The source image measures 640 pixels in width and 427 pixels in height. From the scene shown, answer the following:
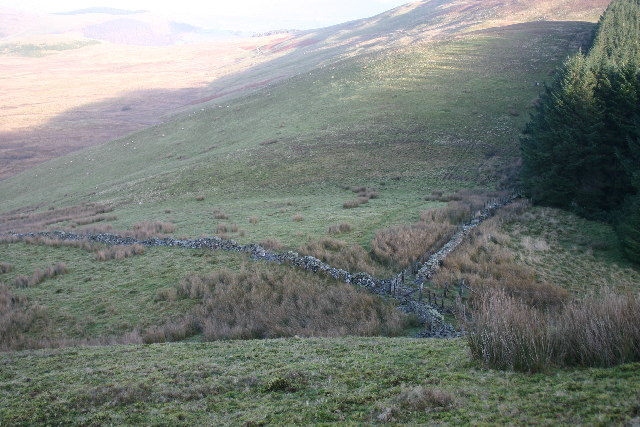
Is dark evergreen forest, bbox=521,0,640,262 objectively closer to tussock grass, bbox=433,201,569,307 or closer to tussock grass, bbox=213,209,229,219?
tussock grass, bbox=433,201,569,307

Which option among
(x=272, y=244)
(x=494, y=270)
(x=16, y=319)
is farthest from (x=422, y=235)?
(x=16, y=319)

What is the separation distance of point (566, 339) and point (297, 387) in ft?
15.8

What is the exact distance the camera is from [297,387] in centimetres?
763

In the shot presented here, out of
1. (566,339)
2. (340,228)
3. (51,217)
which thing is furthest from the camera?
(51,217)

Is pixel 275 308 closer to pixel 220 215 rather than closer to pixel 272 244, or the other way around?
pixel 272 244

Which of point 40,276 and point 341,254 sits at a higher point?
point 40,276

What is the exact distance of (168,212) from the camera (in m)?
32.7

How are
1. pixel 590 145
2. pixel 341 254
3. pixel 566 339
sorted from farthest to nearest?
1. pixel 590 145
2. pixel 341 254
3. pixel 566 339

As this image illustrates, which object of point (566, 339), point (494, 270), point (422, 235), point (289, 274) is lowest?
point (494, 270)

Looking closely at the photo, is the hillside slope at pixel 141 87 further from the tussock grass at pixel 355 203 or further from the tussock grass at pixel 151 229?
the tussock grass at pixel 355 203

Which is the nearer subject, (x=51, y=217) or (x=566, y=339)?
(x=566, y=339)

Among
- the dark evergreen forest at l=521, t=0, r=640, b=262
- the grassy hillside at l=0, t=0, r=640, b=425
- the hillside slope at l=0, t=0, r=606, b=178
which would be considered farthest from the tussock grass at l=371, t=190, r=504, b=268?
the hillside slope at l=0, t=0, r=606, b=178

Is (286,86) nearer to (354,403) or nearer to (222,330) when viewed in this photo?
(222,330)

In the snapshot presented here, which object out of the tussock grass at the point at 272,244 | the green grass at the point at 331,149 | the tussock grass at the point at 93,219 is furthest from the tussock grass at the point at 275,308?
the tussock grass at the point at 93,219
